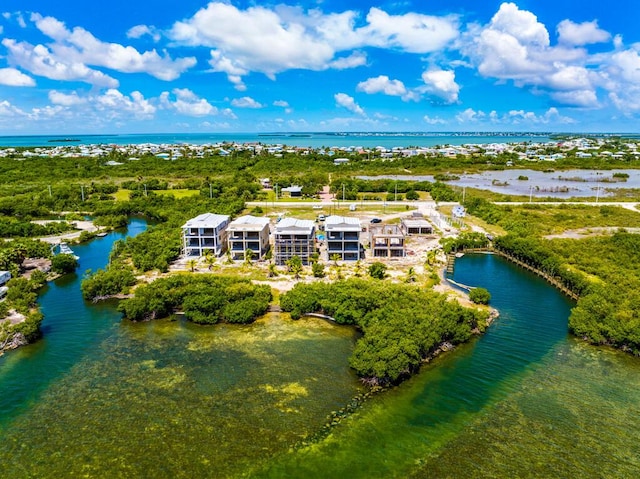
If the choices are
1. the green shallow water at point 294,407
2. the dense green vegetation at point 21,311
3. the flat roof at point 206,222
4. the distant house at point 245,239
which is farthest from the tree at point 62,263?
the distant house at point 245,239

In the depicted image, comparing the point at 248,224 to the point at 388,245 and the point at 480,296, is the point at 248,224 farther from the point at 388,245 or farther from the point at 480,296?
the point at 480,296

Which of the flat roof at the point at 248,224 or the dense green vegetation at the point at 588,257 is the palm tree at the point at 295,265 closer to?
the flat roof at the point at 248,224

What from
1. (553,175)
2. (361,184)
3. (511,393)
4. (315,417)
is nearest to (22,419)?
(315,417)

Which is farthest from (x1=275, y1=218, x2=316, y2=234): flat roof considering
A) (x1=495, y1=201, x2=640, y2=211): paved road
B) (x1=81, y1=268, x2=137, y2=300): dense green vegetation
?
(x1=495, y1=201, x2=640, y2=211): paved road

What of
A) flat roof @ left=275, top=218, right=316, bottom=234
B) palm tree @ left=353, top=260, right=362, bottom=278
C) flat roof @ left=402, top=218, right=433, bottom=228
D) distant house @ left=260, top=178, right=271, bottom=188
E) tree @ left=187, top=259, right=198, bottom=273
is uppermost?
distant house @ left=260, top=178, right=271, bottom=188

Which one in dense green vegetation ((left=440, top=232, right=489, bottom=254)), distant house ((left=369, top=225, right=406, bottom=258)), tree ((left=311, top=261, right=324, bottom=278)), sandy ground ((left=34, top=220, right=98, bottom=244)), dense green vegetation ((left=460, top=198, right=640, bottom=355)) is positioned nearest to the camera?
dense green vegetation ((left=460, top=198, right=640, bottom=355))

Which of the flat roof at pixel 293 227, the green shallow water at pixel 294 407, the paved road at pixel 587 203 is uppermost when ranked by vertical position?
the flat roof at pixel 293 227

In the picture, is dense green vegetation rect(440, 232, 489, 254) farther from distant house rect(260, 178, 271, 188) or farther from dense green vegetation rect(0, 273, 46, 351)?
distant house rect(260, 178, 271, 188)
